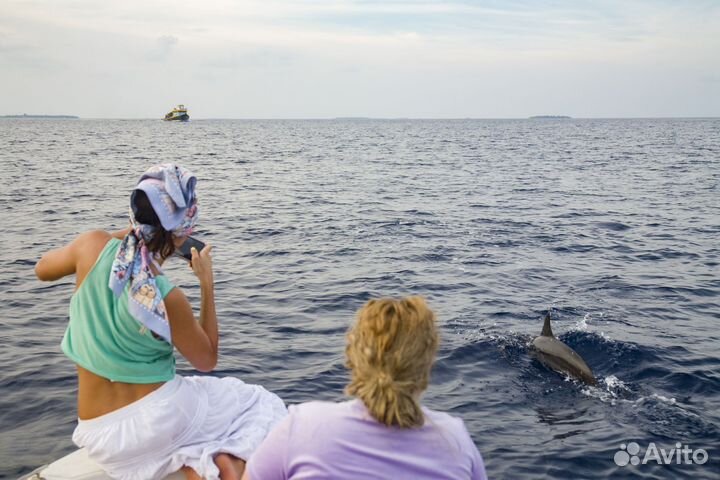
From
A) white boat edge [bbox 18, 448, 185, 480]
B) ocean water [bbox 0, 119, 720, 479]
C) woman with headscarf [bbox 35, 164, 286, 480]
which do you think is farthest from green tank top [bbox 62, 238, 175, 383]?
ocean water [bbox 0, 119, 720, 479]

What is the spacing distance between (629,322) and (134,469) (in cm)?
1047

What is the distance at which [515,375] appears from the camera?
32.5 ft

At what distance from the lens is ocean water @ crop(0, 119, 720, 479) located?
817 cm

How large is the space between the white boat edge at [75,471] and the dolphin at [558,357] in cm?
701

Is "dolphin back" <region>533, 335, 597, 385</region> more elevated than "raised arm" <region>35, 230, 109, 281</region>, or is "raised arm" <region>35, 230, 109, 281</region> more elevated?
"raised arm" <region>35, 230, 109, 281</region>

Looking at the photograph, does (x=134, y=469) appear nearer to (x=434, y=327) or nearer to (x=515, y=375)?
(x=434, y=327)

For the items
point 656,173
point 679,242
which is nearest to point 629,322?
point 679,242

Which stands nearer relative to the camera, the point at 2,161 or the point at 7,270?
the point at 7,270

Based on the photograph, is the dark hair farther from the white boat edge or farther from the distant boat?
the distant boat

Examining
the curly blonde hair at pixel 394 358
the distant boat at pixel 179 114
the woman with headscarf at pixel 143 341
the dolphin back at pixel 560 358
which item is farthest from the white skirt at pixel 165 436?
the distant boat at pixel 179 114

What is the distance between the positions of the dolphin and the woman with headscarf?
22.0ft

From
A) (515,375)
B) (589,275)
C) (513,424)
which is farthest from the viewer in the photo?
(589,275)

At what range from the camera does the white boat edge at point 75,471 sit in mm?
4094

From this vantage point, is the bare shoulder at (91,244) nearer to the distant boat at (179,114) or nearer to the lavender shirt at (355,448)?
the lavender shirt at (355,448)
